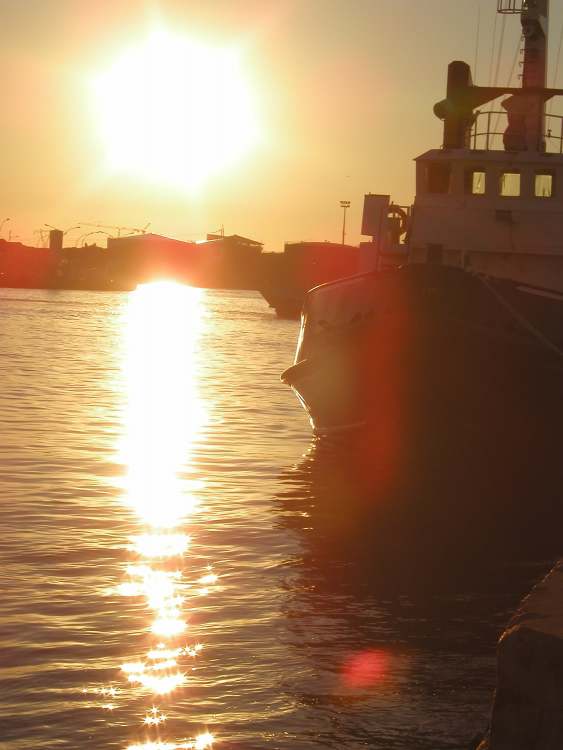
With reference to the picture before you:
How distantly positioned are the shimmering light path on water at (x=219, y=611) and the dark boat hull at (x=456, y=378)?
1.22 meters

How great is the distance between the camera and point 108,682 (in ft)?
24.4

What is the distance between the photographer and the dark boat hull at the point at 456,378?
17098 mm

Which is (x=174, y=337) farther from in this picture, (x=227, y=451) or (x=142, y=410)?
(x=227, y=451)

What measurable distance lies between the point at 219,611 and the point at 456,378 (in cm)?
897

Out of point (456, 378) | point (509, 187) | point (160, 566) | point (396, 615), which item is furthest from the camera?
point (509, 187)

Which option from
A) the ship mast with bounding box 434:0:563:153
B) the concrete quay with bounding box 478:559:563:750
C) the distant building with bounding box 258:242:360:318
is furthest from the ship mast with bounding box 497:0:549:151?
the distant building with bounding box 258:242:360:318

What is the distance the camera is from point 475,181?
24656 mm

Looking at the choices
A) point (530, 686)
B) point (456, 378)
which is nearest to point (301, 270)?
point (456, 378)

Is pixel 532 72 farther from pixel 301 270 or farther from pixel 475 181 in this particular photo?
pixel 301 270

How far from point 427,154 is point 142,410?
855 cm

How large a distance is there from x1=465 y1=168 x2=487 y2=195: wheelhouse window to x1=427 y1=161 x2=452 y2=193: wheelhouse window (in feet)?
1.28

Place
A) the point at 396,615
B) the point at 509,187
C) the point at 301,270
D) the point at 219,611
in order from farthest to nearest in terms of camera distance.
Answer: the point at 301,270 < the point at 509,187 < the point at 396,615 < the point at 219,611

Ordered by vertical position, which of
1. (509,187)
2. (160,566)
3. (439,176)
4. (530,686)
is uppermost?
(439,176)

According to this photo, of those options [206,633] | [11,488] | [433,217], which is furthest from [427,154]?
[206,633]
